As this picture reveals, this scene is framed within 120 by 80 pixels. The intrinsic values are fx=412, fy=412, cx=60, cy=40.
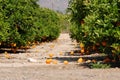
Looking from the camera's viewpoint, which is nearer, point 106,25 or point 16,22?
point 106,25

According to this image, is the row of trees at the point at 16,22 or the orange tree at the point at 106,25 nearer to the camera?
the orange tree at the point at 106,25

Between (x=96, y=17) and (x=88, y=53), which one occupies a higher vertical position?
(x=96, y=17)

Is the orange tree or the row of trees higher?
the orange tree

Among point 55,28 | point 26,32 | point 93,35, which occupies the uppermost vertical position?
point 93,35

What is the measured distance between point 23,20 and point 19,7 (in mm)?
701

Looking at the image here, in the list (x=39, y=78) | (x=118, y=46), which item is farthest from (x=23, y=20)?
(x=39, y=78)

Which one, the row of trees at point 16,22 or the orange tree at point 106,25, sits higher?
the orange tree at point 106,25

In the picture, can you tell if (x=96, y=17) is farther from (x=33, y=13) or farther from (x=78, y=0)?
(x=33, y=13)

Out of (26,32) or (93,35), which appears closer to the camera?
(93,35)

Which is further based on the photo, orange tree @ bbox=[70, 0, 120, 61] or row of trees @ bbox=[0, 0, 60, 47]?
row of trees @ bbox=[0, 0, 60, 47]

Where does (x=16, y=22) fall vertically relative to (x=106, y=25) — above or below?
below

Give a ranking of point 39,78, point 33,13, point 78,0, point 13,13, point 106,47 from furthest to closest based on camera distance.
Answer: point 33,13
point 13,13
point 78,0
point 106,47
point 39,78

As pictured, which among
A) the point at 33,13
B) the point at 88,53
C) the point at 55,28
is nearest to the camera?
the point at 88,53

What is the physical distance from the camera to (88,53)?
1972 cm
